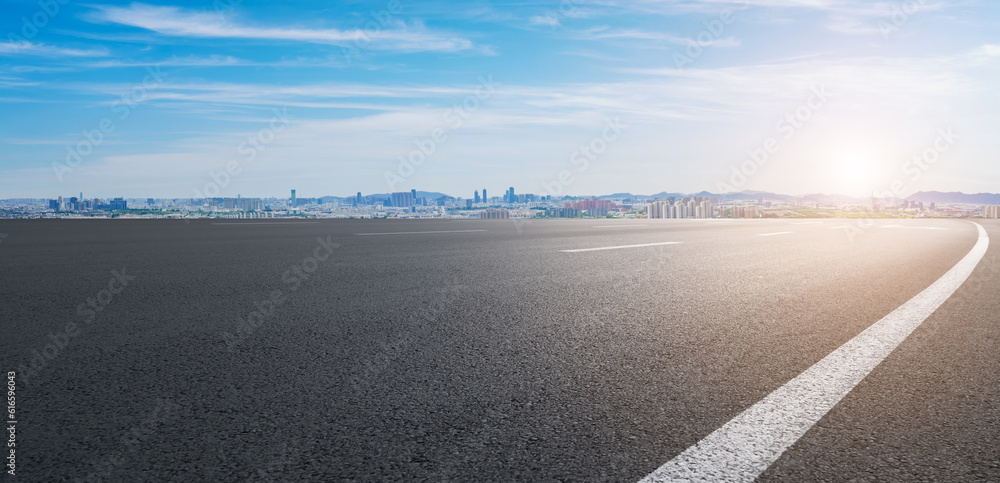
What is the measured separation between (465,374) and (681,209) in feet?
113

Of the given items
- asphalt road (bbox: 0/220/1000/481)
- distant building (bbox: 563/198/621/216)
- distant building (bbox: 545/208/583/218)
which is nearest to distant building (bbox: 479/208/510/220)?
distant building (bbox: 545/208/583/218)

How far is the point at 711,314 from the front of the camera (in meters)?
4.86

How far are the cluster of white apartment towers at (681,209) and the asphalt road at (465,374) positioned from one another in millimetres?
27869

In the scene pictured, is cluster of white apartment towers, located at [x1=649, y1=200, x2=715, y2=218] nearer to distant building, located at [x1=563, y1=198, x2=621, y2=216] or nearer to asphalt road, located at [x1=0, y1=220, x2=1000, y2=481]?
distant building, located at [x1=563, y1=198, x2=621, y2=216]

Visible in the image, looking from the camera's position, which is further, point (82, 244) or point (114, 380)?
point (82, 244)

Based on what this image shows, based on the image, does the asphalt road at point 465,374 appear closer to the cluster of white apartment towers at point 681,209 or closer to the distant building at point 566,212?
the cluster of white apartment towers at point 681,209

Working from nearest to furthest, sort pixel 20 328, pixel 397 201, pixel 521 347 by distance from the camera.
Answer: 1. pixel 521 347
2. pixel 20 328
3. pixel 397 201

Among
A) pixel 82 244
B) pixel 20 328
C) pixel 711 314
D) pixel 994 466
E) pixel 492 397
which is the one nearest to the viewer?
pixel 994 466

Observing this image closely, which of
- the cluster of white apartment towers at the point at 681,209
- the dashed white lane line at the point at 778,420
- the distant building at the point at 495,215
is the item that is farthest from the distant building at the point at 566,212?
the dashed white lane line at the point at 778,420

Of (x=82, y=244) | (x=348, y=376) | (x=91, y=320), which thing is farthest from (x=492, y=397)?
(x=82, y=244)

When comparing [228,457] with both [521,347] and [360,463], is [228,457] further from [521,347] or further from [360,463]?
[521,347]

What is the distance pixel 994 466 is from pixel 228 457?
2.35m

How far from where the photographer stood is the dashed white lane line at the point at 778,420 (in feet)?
6.74

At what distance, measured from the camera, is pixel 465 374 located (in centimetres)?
316
